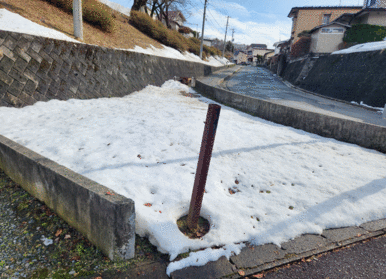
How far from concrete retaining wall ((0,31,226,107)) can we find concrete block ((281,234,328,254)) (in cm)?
678

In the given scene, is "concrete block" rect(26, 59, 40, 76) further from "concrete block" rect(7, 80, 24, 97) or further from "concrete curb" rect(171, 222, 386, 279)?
"concrete curb" rect(171, 222, 386, 279)

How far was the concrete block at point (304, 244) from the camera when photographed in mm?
2451

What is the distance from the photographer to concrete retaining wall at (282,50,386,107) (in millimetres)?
12906

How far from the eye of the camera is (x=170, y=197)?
3.11 meters

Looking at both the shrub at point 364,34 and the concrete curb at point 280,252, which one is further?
the shrub at point 364,34

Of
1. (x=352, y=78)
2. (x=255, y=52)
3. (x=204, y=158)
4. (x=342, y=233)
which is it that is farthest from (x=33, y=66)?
(x=255, y=52)

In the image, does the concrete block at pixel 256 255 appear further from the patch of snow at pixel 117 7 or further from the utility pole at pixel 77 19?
the patch of snow at pixel 117 7

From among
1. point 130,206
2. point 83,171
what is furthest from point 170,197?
point 83,171

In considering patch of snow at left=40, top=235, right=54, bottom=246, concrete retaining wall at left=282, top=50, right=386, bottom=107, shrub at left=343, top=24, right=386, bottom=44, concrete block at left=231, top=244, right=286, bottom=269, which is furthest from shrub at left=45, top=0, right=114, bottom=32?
shrub at left=343, top=24, right=386, bottom=44

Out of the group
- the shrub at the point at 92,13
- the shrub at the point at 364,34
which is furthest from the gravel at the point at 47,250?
the shrub at the point at 364,34

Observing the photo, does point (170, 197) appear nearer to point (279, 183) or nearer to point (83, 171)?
point (83, 171)

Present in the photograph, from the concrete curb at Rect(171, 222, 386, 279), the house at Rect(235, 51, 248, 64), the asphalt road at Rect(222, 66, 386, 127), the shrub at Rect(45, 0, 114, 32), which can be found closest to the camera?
the concrete curb at Rect(171, 222, 386, 279)

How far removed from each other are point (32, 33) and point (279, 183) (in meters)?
7.67

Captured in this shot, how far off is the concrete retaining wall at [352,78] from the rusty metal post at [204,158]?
551 inches
